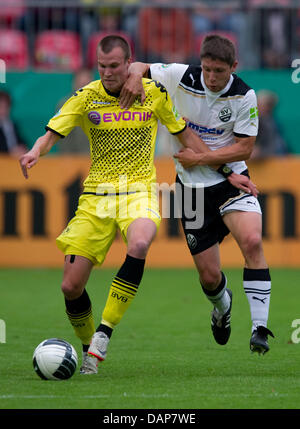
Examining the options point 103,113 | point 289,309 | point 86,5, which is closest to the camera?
point 103,113

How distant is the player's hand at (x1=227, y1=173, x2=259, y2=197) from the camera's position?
782cm

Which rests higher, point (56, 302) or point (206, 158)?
point (206, 158)

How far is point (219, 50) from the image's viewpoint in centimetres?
743

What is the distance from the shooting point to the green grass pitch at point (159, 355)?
601 centimetres

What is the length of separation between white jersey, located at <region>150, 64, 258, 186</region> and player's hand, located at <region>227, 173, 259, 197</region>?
4.5 inches

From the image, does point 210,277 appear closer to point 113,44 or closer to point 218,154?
point 218,154

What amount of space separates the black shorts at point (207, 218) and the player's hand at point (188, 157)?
29cm

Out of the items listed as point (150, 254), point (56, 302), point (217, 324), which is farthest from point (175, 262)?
point (217, 324)

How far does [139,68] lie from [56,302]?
4.83m

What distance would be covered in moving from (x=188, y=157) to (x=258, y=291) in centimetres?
127

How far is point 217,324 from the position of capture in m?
8.44

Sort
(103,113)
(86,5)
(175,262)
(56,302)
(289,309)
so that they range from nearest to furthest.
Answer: (103,113) < (289,309) < (56,302) < (175,262) < (86,5)

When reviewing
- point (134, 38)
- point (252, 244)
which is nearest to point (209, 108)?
point (252, 244)

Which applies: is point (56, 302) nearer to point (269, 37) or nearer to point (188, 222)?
point (188, 222)
